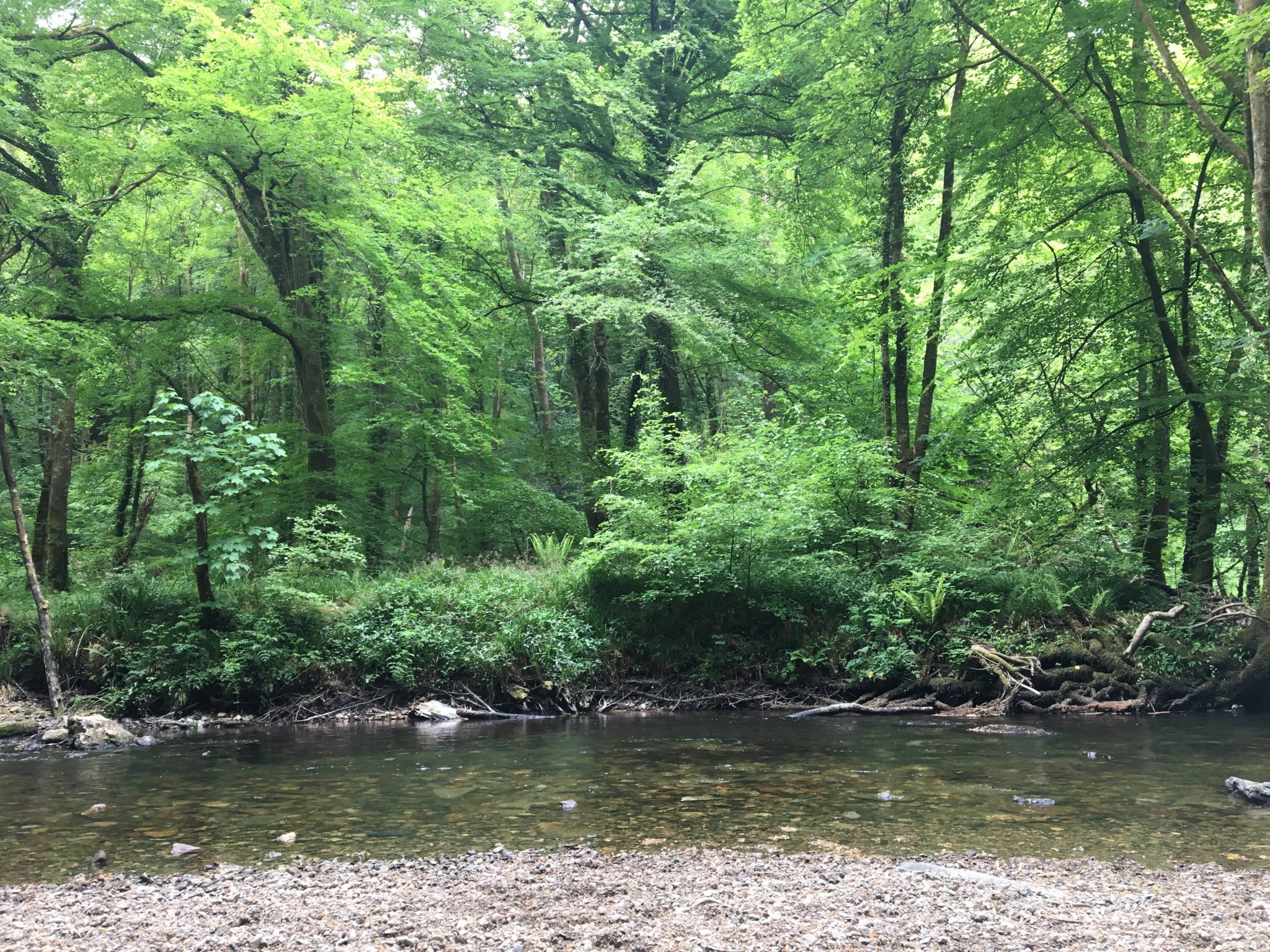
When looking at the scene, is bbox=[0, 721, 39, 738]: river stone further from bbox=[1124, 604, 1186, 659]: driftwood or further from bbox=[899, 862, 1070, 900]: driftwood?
bbox=[1124, 604, 1186, 659]: driftwood

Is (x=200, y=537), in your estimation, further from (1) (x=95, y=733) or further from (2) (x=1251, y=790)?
(2) (x=1251, y=790)

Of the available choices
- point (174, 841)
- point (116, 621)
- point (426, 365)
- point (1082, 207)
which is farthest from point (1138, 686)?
point (116, 621)

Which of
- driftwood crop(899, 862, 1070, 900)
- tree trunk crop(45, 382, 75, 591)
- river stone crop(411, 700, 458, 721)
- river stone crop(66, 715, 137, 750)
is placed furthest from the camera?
tree trunk crop(45, 382, 75, 591)

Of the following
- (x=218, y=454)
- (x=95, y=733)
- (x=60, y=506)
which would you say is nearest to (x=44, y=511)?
(x=60, y=506)

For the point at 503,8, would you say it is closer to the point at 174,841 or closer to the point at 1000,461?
the point at 1000,461

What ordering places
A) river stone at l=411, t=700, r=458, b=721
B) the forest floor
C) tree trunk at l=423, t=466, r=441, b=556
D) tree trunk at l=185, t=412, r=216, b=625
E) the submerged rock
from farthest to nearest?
tree trunk at l=423, t=466, r=441, b=556 < river stone at l=411, t=700, r=458, b=721 < tree trunk at l=185, t=412, r=216, b=625 < the submerged rock < the forest floor

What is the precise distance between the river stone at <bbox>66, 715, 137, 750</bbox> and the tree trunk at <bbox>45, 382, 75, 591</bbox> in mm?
6514

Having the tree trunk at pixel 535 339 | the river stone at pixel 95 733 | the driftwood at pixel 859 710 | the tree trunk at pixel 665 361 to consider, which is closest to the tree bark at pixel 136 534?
the river stone at pixel 95 733

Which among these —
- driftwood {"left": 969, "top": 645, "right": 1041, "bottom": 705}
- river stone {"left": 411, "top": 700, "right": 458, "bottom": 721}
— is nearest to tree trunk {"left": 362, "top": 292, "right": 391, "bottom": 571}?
river stone {"left": 411, "top": 700, "right": 458, "bottom": 721}

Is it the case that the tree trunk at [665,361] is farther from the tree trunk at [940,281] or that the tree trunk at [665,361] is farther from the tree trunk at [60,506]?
the tree trunk at [60,506]

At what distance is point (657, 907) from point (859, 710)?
7281 millimetres

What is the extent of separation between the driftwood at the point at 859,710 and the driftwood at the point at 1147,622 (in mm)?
2681

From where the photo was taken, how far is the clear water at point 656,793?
194 inches

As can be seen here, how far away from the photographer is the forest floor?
3.36 meters
